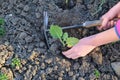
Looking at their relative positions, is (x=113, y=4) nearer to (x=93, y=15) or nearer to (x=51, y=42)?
(x=93, y=15)

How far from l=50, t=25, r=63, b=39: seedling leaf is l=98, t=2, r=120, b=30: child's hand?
296 mm

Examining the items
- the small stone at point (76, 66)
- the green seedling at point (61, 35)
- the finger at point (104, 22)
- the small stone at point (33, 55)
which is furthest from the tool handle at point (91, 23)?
the small stone at point (33, 55)

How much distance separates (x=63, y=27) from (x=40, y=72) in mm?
326

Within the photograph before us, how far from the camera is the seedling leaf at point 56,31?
Answer: 201 centimetres

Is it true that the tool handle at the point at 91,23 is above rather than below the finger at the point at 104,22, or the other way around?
above

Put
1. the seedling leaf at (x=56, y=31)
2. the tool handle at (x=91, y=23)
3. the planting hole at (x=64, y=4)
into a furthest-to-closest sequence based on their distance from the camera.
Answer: the planting hole at (x=64, y=4) < the tool handle at (x=91, y=23) < the seedling leaf at (x=56, y=31)

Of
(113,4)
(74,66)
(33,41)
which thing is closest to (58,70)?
(74,66)

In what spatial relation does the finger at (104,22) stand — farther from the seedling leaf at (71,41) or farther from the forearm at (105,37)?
the seedling leaf at (71,41)

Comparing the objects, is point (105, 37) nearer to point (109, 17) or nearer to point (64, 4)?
point (109, 17)

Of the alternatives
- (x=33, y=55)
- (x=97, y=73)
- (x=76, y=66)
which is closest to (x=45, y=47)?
(x=33, y=55)

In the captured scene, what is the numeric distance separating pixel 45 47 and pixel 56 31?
0.16 metres

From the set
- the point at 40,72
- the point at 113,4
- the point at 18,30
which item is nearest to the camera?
the point at 40,72

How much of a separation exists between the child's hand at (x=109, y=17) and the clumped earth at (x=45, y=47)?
0.25ft

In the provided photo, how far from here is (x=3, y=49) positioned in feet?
6.85
